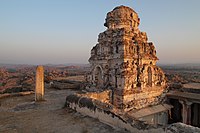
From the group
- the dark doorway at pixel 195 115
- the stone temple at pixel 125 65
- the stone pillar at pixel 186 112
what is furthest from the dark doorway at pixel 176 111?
the stone temple at pixel 125 65

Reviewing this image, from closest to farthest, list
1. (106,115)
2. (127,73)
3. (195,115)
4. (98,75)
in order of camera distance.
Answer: (106,115) < (127,73) < (98,75) < (195,115)

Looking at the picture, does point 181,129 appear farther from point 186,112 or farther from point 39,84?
point 186,112

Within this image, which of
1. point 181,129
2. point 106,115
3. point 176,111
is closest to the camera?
point 181,129

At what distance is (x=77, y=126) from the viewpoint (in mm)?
6574

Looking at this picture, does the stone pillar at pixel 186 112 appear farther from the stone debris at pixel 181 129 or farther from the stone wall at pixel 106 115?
the stone debris at pixel 181 129

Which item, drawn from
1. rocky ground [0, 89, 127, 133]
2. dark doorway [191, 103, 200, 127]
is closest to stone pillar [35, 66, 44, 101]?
rocky ground [0, 89, 127, 133]

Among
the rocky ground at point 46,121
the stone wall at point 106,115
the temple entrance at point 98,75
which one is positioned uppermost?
the temple entrance at point 98,75

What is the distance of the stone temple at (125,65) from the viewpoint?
11.8 m

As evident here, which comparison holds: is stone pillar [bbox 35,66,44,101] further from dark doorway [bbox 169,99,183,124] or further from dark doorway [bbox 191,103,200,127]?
dark doorway [bbox 191,103,200,127]

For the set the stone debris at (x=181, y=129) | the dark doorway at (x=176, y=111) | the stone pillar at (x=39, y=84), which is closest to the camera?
the stone debris at (x=181, y=129)

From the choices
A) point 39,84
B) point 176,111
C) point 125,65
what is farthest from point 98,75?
point 176,111

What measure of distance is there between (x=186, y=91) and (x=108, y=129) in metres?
12.2

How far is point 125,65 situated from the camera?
11766 millimetres

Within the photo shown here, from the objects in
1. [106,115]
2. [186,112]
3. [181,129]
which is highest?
[181,129]
